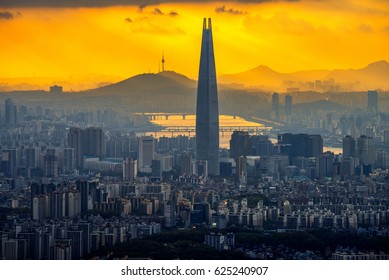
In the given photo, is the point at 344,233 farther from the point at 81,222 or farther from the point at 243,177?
the point at 243,177

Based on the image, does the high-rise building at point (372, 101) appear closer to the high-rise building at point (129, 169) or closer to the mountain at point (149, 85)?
the mountain at point (149, 85)

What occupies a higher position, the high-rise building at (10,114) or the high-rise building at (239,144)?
the high-rise building at (10,114)

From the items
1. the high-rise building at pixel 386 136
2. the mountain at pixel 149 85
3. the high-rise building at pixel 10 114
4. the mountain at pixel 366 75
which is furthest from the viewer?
the high-rise building at pixel 386 136

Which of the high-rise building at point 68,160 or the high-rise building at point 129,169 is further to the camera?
the high-rise building at point 68,160

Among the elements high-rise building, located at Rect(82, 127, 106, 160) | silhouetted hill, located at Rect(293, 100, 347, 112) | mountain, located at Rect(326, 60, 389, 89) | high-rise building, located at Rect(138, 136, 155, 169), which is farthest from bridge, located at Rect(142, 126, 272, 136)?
mountain, located at Rect(326, 60, 389, 89)

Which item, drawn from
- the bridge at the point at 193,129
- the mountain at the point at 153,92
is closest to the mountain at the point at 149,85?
the mountain at the point at 153,92

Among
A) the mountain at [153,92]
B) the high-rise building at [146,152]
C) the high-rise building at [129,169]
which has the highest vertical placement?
the mountain at [153,92]

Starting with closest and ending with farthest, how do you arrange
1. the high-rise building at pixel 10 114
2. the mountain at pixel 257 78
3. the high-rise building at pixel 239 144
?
the mountain at pixel 257 78
the high-rise building at pixel 10 114
the high-rise building at pixel 239 144
